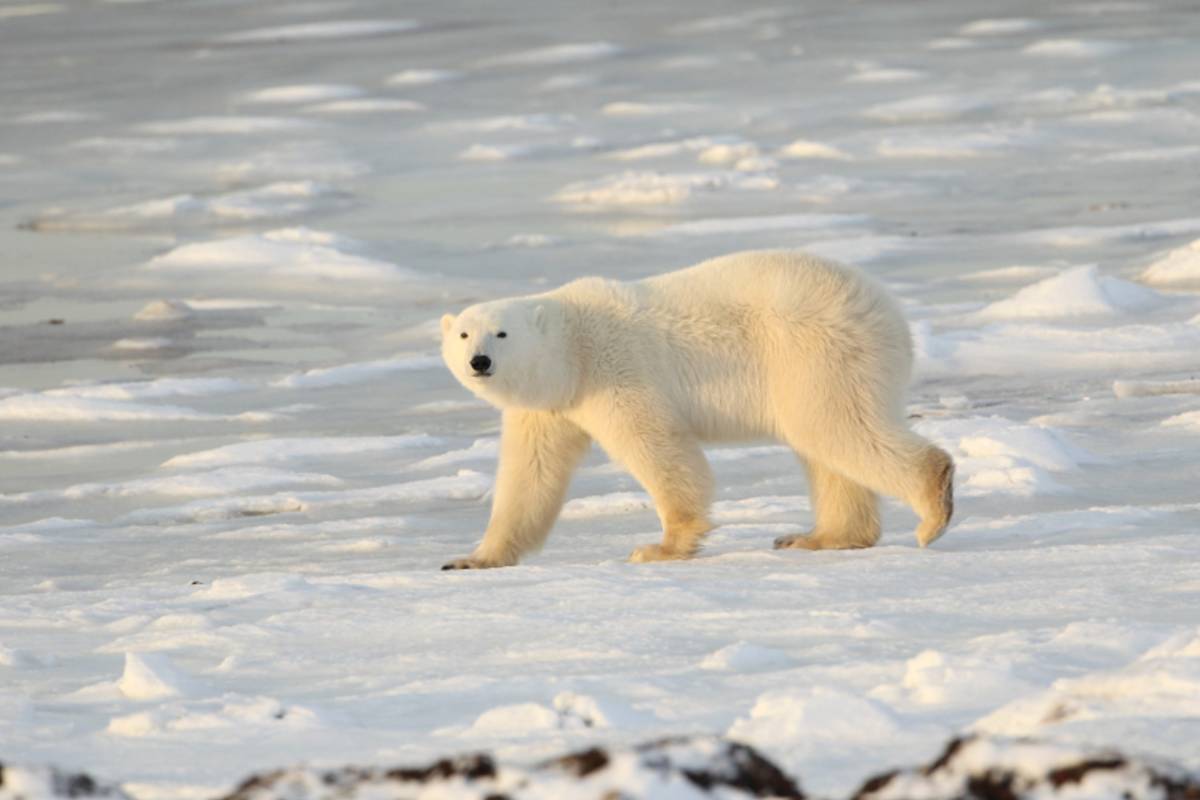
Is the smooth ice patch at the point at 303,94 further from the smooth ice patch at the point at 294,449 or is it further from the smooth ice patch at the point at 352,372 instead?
the smooth ice patch at the point at 294,449

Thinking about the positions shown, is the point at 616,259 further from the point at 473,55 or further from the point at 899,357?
the point at 473,55

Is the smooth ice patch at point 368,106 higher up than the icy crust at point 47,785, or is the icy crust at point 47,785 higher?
the smooth ice patch at point 368,106

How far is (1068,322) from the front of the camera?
7.35 m

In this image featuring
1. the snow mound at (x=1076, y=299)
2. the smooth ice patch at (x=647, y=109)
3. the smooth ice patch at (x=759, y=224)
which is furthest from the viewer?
the smooth ice patch at (x=647, y=109)

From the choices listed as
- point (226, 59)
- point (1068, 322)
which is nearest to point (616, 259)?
point (1068, 322)

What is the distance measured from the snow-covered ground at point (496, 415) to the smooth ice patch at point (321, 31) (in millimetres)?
2892

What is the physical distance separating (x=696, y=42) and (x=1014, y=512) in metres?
14.7

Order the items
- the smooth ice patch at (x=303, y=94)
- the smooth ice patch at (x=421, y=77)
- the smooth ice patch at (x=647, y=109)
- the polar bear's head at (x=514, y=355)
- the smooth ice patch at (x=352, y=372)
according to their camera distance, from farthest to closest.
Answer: the smooth ice patch at (x=421, y=77) → the smooth ice patch at (x=303, y=94) → the smooth ice patch at (x=647, y=109) → the smooth ice patch at (x=352, y=372) → the polar bear's head at (x=514, y=355)

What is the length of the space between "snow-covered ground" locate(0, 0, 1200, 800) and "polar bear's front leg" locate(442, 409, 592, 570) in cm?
20

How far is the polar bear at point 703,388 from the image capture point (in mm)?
4406

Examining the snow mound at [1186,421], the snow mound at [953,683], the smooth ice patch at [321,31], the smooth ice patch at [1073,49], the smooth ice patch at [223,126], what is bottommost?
the snow mound at [1186,421]

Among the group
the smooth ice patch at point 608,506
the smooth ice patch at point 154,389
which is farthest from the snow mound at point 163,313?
the smooth ice patch at point 608,506

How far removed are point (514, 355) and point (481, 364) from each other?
0.08 meters

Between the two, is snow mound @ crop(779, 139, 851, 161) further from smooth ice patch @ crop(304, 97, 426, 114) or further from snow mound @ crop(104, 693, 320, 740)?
snow mound @ crop(104, 693, 320, 740)
